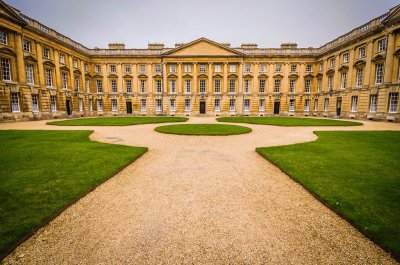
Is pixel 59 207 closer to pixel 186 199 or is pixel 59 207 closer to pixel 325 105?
pixel 186 199

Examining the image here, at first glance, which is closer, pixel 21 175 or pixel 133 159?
pixel 21 175

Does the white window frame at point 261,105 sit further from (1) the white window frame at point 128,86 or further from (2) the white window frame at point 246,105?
(1) the white window frame at point 128,86

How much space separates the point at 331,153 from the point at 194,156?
5628 millimetres

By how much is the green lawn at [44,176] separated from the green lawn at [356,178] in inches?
221

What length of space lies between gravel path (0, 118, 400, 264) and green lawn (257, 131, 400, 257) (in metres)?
0.27

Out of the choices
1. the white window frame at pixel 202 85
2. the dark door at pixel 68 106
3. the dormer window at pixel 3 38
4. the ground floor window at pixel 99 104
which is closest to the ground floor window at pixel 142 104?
the ground floor window at pixel 99 104

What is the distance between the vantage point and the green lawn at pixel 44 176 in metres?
3.62

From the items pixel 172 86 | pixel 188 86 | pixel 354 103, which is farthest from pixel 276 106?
pixel 172 86

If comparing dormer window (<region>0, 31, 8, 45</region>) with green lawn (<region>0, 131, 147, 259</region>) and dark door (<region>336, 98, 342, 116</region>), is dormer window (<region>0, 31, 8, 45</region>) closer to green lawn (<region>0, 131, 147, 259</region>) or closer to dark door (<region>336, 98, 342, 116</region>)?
green lawn (<region>0, 131, 147, 259</region>)

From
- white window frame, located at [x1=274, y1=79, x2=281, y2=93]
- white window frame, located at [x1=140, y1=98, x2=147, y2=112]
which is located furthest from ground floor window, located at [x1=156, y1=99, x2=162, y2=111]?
white window frame, located at [x1=274, y1=79, x2=281, y2=93]

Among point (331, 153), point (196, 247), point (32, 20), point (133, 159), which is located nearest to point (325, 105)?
point (331, 153)

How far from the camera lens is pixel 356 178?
18.1ft

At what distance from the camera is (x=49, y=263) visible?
2.79 metres

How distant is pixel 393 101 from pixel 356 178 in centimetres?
2577
